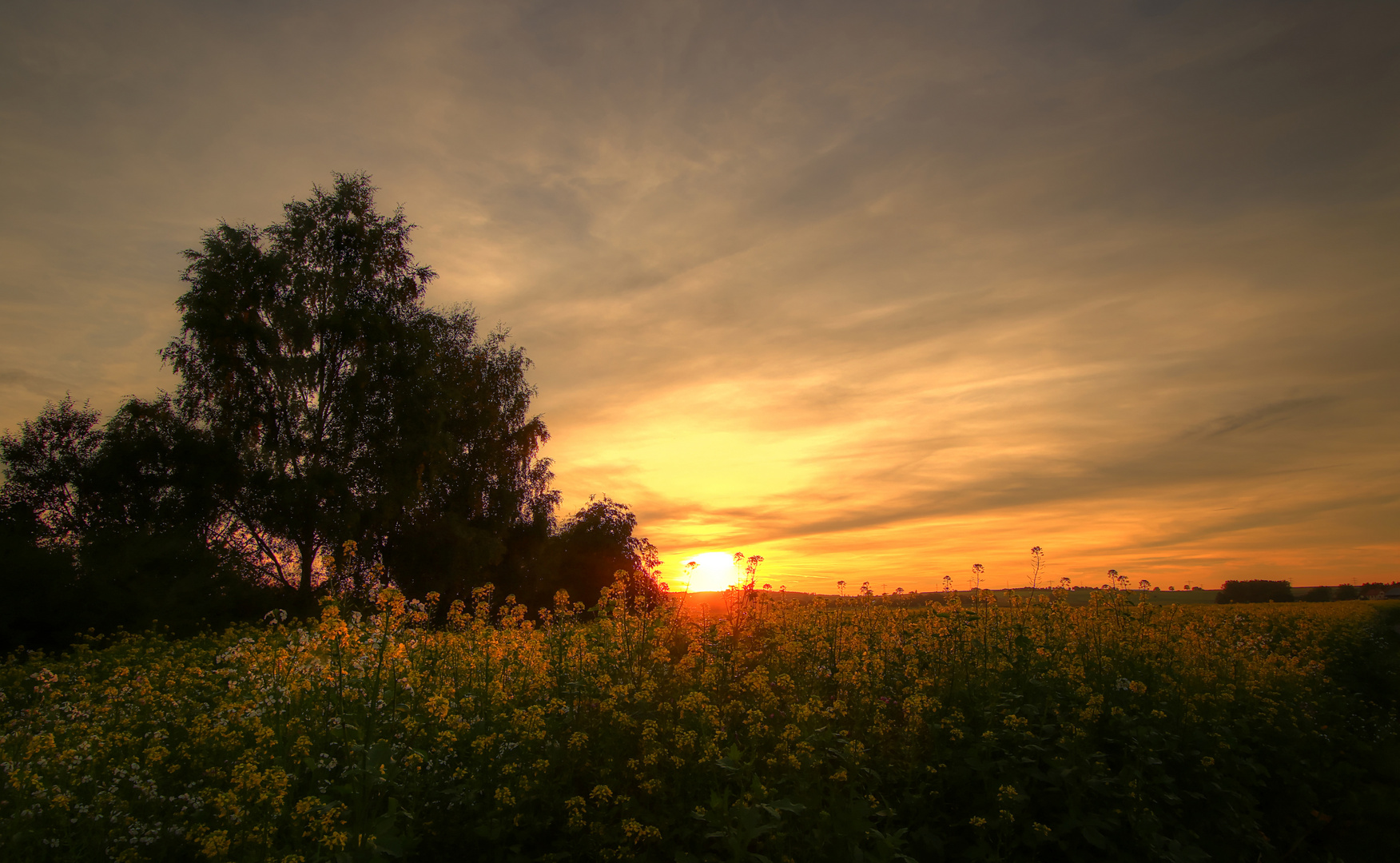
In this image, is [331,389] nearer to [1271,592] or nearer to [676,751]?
[676,751]

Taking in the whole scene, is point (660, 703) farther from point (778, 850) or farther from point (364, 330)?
point (364, 330)

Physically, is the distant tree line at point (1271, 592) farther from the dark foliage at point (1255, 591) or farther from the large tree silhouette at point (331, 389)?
the large tree silhouette at point (331, 389)

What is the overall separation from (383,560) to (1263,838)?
29065 mm

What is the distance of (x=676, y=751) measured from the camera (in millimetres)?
5648

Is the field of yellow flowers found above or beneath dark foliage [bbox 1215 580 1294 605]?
beneath

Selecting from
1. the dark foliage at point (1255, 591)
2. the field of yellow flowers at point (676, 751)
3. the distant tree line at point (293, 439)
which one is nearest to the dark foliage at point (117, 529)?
the distant tree line at point (293, 439)

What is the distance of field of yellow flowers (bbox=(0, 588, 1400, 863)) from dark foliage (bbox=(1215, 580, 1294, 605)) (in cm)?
5353

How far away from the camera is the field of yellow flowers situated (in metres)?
4.93

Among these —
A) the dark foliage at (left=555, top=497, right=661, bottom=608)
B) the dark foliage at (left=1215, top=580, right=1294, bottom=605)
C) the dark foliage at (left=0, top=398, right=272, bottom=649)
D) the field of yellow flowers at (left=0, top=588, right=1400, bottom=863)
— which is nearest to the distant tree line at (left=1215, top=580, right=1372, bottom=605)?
the dark foliage at (left=1215, top=580, right=1294, bottom=605)

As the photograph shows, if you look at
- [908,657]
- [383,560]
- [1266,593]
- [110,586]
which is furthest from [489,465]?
[1266,593]

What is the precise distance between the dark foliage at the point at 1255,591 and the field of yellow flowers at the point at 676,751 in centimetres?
5353

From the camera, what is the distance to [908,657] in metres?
8.40

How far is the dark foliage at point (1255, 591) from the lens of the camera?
170ft

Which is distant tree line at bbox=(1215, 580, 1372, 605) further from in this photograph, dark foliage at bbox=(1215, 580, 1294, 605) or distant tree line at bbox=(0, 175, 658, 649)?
distant tree line at bbox=(0, 175, 658, 649)
